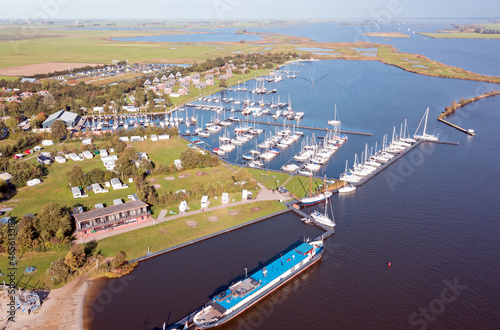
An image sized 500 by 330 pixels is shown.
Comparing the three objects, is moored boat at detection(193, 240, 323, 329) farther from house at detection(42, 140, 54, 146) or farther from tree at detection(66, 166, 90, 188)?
house at detection(42, 140, 54, 146)

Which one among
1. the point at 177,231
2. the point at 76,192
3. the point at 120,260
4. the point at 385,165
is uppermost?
the point at 76,192

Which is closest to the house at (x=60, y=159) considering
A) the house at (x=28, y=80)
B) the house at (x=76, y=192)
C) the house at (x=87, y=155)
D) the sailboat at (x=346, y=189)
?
the house at (x=87, y=155)

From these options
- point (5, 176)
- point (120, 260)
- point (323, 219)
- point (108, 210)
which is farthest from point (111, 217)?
point (323, 219)

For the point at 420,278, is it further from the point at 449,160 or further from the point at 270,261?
the point at 449,160

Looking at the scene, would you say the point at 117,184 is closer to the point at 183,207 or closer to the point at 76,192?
the point at 76,192

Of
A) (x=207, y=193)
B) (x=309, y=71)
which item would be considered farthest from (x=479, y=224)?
(x=309, y=71)
